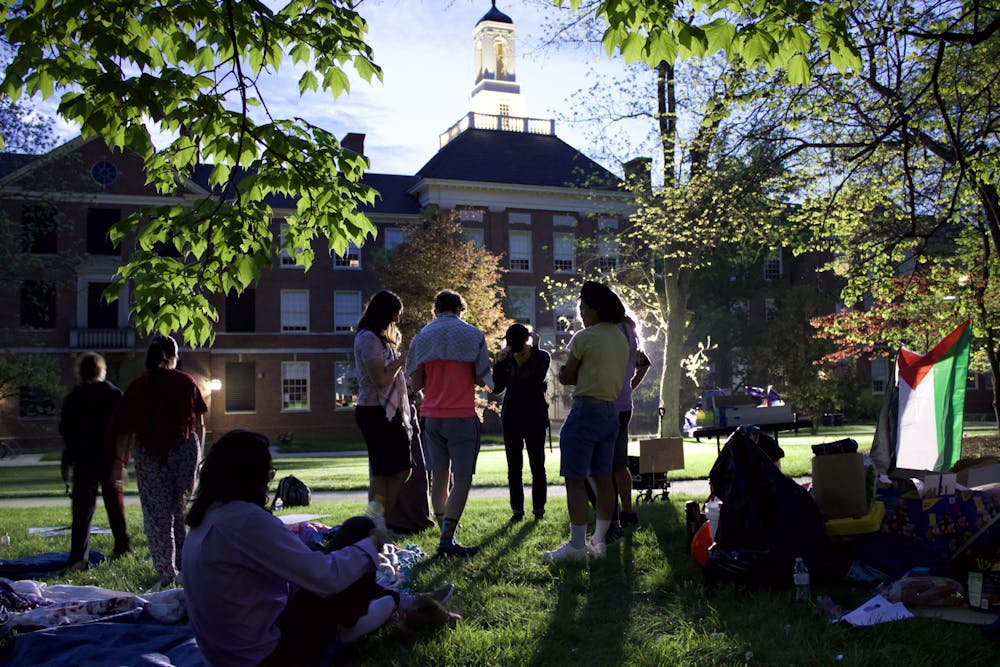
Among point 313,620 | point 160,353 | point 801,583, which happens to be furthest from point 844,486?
point 160,353

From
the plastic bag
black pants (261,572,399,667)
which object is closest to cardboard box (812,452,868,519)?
the plastic bag

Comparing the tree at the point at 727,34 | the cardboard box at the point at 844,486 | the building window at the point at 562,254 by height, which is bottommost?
the cardboard box at the point at 844,486

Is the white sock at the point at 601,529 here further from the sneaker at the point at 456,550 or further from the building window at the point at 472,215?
the building window at the point at 472,215

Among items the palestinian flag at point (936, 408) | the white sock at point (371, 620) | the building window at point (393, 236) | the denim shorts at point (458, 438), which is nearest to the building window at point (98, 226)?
the building window at point (393, 236)

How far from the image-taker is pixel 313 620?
12.3ft

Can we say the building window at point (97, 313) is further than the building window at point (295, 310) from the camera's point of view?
No

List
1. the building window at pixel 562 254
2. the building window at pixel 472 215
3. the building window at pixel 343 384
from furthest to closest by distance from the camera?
the building window at pixel 562 254, the building window at pixel 472 215, the building window at pixel 343 384

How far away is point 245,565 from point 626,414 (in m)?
4.30

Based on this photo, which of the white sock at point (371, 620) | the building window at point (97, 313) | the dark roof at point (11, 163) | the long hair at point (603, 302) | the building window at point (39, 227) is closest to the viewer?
the white sock at point (371, 620)

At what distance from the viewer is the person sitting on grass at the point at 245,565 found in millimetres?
3338

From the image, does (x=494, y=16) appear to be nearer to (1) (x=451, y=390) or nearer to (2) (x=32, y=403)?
(2) (x=32, y=403)

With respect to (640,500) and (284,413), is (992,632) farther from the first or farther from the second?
(284,413)

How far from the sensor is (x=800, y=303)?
123 feet

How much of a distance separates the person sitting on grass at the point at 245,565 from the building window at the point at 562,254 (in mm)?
36795
